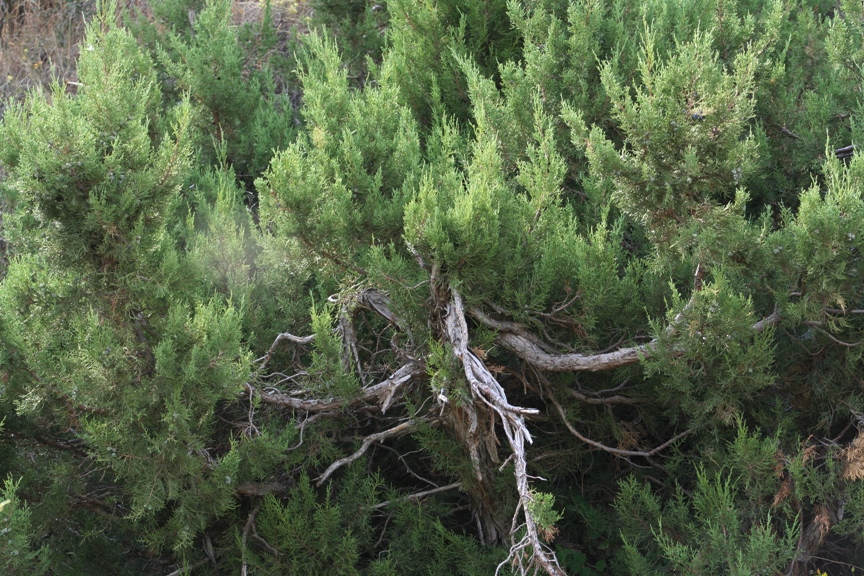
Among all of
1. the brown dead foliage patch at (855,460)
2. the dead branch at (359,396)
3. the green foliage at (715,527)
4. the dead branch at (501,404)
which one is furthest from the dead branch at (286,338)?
the brown dead foliage patch at (855,460)

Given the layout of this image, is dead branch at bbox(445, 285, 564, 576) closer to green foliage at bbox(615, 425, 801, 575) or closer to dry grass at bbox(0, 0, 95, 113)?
green foliage at bbox(615, 425, 801, 575)

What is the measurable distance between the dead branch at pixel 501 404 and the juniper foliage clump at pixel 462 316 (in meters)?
0.02

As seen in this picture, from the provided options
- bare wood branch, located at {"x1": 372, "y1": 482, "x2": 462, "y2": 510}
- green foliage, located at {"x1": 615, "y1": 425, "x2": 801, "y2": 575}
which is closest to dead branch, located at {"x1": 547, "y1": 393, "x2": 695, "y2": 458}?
green foliage, located at {"x1": 615, "y1": 425, "x2": 801, "y2": 575}

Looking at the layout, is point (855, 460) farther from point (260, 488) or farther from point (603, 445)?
point (260, 488)

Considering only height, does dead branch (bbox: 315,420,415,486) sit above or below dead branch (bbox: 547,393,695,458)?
above

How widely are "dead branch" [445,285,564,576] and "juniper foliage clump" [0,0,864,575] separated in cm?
2

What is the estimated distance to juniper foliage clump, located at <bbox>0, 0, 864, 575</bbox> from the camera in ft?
11.5

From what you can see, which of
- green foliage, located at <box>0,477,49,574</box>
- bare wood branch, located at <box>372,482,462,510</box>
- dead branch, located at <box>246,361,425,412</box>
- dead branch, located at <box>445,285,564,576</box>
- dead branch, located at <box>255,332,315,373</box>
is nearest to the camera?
dead branch, located at <box>445,285,564,576</box>

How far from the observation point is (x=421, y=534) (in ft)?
14.9

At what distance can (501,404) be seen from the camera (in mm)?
3553

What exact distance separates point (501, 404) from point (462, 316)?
43 centimetres

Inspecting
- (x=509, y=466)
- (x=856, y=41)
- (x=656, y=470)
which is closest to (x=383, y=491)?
(x=509, y=466)

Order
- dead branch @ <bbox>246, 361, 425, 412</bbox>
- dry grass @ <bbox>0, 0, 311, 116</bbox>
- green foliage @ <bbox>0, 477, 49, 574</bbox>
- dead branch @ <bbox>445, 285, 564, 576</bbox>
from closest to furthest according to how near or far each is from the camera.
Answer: dead branch @ <bbox>445, 285, 564, 576</bbox> → green foliage @ <bbox>0, 477, 49, 574</bbox> → dead branch @ <bbox>246, 361, 425, 412</bbox> → dry grass @ <bbox>0, 0, 311, 116</bbox>

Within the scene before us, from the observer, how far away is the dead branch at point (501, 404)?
330 cm
